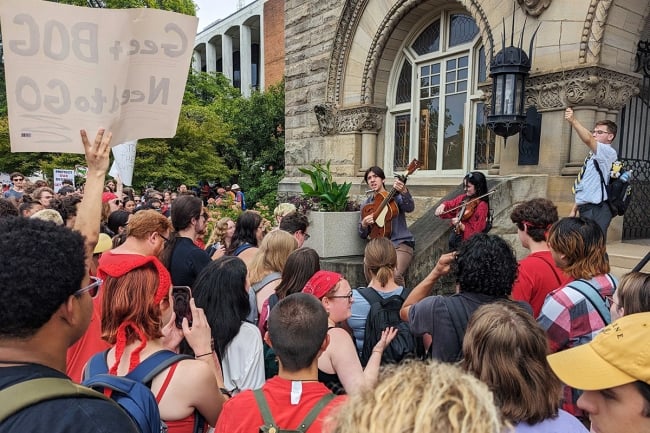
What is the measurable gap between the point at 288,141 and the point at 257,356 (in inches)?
414

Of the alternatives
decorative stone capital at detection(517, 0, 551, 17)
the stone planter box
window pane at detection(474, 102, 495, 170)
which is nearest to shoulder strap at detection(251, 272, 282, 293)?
the stone planter box

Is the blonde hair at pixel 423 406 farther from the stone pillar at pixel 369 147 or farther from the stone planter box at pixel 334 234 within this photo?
the stone pillar at pixel 369 147

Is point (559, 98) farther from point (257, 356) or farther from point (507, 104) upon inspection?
point (257, 356)

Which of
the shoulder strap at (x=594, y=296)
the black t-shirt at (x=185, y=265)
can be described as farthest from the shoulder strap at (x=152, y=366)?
the shoulder strap at (x=594, y=296)

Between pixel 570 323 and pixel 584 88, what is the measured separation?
4900 millimetres

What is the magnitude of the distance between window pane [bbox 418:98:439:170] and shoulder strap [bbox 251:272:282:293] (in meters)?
6.98

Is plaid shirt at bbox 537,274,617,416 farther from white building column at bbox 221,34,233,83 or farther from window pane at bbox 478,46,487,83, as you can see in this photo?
white building column at bbox 221,34,233,83

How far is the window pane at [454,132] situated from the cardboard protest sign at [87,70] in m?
7.34

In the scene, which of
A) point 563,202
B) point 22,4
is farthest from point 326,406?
point 563,202

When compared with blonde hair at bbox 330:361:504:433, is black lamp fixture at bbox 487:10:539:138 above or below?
above

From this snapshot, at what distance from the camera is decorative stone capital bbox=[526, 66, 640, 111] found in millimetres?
6105

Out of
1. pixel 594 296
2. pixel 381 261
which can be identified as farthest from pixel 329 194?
pixel 594 296

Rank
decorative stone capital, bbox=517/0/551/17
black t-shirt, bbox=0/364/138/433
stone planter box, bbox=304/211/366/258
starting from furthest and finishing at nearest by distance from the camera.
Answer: stone planter box, bbox=304/211/366/258 < decorative stone capital, bbox=517/0/551/17 < black t-shirt, bbox=0/364/138/433

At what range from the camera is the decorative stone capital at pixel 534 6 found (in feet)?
21.3
